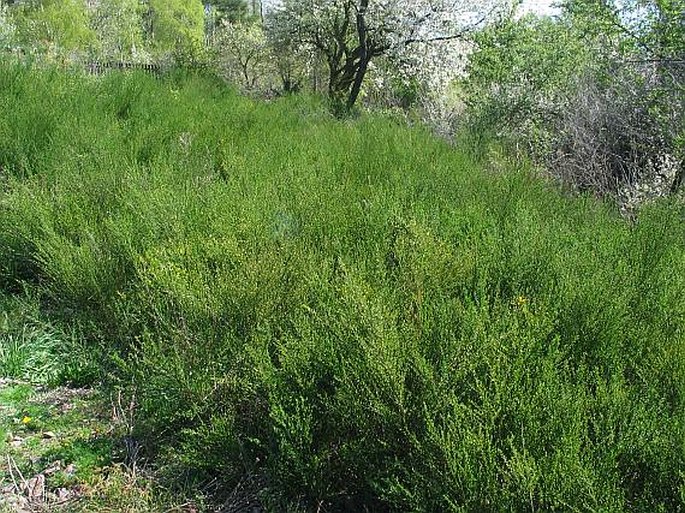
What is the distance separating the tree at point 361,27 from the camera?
12258 millimetres

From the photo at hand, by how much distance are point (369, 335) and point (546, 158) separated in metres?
6.57

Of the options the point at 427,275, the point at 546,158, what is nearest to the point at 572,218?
the point at 427,275

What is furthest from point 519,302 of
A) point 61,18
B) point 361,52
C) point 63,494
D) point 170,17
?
point 170,17

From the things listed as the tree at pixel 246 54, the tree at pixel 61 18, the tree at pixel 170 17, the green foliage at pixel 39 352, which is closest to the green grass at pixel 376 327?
the green foliage at pixel 39 352

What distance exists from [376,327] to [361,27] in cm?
1091

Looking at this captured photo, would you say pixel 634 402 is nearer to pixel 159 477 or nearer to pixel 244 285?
pixel 244 285

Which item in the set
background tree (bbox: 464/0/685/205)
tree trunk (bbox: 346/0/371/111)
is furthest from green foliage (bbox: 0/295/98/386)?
tree trunk (bbox: 346/0/371/111)

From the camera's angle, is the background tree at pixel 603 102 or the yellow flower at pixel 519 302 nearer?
the yellow flower at pixel 519 302

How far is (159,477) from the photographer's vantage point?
110 inches

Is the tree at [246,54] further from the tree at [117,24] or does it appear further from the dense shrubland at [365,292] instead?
the tree at [117,24]

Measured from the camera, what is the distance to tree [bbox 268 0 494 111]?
12258 millimetres

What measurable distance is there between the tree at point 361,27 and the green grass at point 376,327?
8035 mm

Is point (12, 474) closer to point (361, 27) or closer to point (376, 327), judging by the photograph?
point (376, 327)

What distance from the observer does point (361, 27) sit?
39.9 feet
